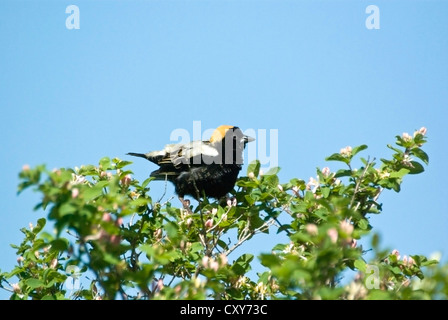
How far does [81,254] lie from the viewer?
2.54m

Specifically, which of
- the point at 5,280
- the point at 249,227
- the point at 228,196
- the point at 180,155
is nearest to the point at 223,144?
the point at 180,155

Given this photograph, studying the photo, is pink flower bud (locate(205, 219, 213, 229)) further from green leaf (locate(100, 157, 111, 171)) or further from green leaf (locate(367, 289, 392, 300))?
green leaf (locate(367, 289, 392, 300))

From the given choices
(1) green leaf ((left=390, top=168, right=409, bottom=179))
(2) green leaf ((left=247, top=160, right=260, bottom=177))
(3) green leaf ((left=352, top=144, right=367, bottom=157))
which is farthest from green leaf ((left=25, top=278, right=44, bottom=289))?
(1) green leaf ((left=390, top=168, right=409, bottom=179))

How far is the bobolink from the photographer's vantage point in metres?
6.72

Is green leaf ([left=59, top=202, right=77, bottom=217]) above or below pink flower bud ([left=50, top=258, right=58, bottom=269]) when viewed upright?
above

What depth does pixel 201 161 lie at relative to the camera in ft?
22.7

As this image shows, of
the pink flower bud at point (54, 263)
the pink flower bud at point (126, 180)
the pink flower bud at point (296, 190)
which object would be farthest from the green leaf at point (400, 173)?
the pink flower bud at point (54, 263)

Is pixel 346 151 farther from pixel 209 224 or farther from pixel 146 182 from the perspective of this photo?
pixel 146 182

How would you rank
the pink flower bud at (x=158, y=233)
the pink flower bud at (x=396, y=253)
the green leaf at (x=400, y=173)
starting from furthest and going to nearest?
the pink flower bud at (x=158, y=233) → the green leaf at (x=400, y=173) → the pink flower bud at (x=396, y=253)

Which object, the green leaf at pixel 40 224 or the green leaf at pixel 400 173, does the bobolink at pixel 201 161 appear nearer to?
the green leaf at pixel 40 224

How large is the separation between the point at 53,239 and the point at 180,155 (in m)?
4.26

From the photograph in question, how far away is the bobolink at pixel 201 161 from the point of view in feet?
22.1

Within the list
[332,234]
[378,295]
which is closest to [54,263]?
[378,295]

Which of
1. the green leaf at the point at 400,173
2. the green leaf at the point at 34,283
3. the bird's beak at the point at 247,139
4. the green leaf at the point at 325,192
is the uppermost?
the bird's beak at the point at 247,139
